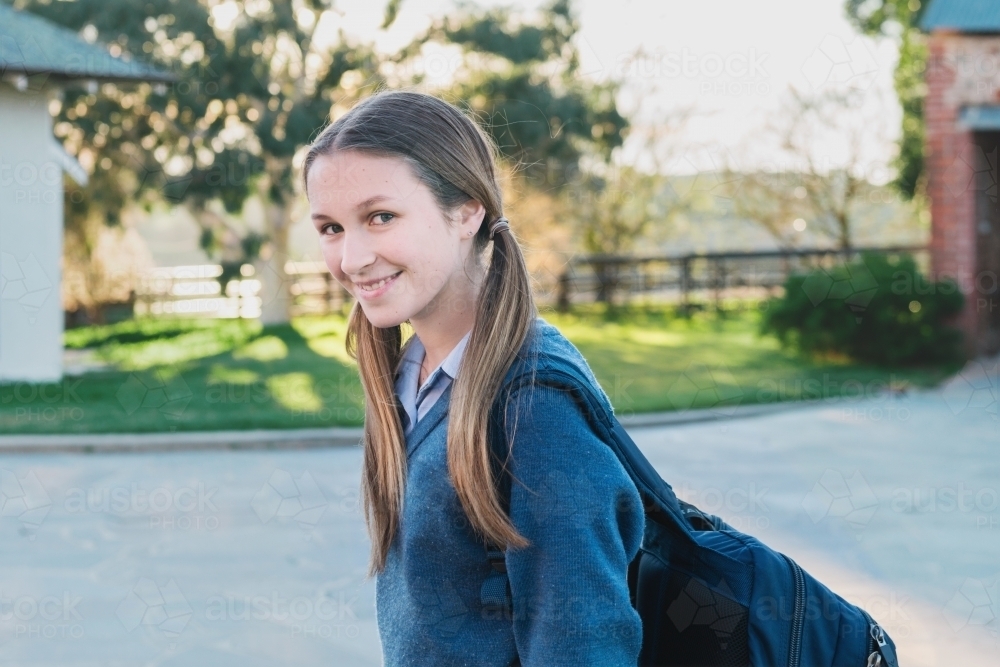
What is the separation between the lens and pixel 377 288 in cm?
177

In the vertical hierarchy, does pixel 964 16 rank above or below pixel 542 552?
above

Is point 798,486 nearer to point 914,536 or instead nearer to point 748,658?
point 914,536

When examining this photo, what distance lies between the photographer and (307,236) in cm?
3909

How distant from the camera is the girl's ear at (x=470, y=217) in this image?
176cm

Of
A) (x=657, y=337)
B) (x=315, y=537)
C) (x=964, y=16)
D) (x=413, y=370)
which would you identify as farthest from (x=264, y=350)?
(x=413, y=370)

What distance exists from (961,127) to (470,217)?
1339cm

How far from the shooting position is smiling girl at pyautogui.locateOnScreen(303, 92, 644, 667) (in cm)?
147

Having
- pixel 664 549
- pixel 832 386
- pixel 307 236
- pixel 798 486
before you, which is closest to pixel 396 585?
pixel 664 549

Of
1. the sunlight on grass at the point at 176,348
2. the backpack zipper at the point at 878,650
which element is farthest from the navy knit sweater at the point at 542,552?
the sunlight on grass at the point at 176,348

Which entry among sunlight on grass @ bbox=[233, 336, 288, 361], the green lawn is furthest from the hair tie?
sunlight on grass @ bbox=[233, 336, 288, 361]

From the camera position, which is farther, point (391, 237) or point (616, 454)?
point (391, 237)

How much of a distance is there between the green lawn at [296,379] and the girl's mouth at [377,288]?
8635 mm

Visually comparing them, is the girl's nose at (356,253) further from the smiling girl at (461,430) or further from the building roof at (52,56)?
the building roof at (52,56)

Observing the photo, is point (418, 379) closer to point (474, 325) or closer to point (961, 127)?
point (474, 325)
